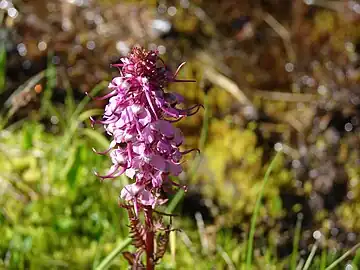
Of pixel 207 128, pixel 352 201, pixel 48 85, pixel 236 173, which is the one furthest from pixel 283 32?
pixel 48 85

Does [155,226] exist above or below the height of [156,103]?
below

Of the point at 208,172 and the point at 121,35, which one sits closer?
the point at 208,172

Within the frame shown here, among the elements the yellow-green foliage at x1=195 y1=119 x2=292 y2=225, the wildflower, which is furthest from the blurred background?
the wildflower

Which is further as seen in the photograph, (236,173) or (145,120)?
(236,173)

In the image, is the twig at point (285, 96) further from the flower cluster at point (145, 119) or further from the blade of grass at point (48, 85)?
the flower cluster at point (145, 119)

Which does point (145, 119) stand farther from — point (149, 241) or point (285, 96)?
point (285, 96)

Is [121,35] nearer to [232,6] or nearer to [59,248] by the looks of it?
[232,6]

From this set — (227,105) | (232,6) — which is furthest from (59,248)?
(232,6)
